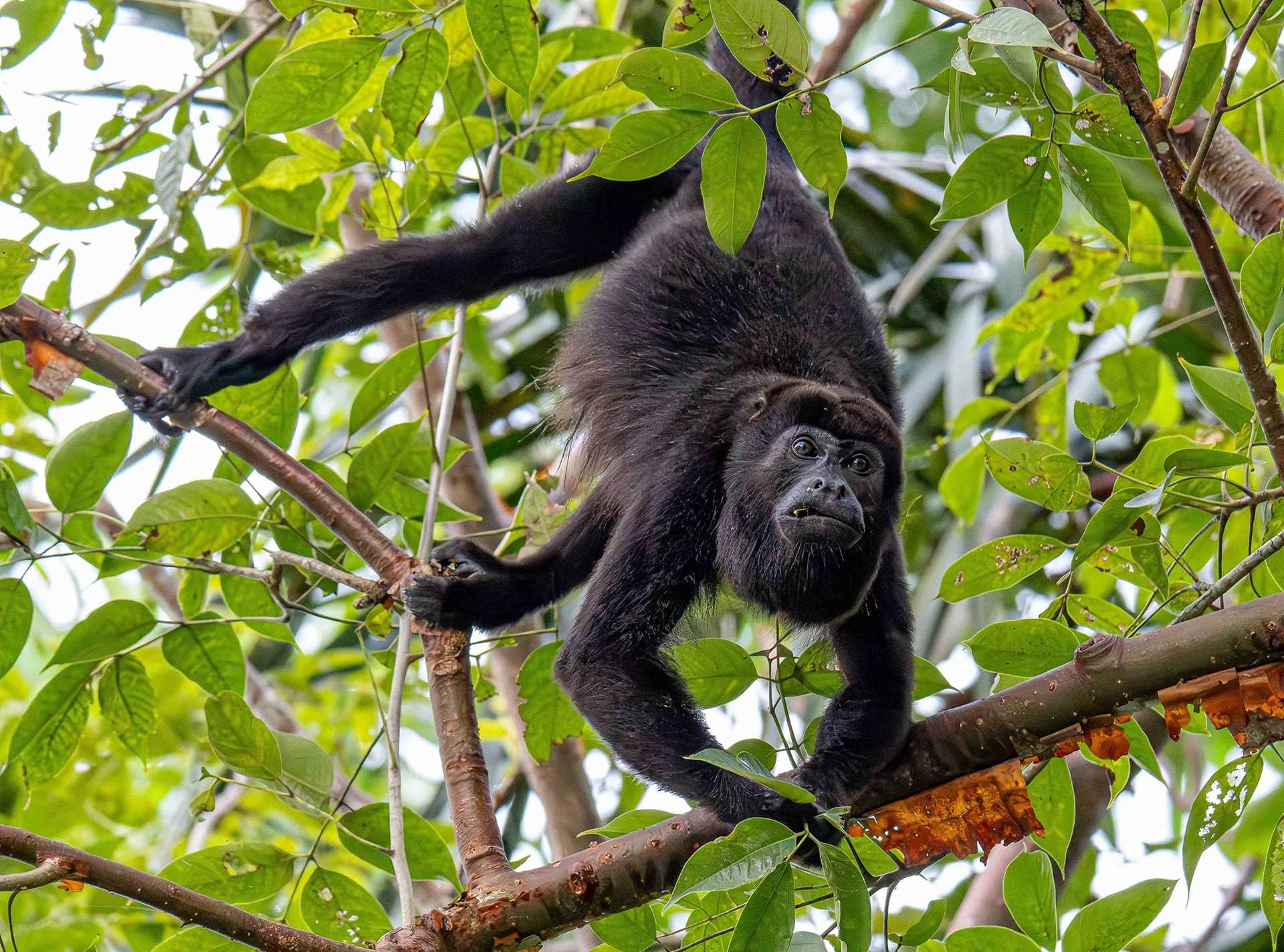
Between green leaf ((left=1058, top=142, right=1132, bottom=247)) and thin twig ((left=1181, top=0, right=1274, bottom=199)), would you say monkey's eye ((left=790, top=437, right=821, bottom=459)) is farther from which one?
thin twig ((left=1181, top=0, right=1274, bottom=199))

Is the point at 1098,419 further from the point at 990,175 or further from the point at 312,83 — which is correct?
the point at 312,83

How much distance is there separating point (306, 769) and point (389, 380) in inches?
29.6

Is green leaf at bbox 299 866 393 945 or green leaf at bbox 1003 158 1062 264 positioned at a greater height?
green leaf at bbox 1003 158 1062 264

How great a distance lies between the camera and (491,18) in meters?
1.78

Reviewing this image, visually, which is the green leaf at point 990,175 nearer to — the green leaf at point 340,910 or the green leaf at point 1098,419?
the green leaf at point 1098,419

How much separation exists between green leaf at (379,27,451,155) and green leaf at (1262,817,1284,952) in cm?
164

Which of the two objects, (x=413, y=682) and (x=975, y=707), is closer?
(x=975, y=707)

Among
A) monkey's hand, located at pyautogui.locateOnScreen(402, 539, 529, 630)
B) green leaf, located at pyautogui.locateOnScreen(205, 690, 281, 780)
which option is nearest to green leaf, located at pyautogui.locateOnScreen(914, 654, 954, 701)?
monkey's hand, located at pyautogui.locateOnScreen(402, 539, 529, 630)

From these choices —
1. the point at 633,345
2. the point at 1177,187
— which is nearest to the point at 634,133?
the point at 1177,187

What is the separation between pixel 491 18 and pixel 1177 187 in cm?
95

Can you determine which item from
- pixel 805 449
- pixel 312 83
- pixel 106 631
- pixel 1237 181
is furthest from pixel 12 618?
pixel 1237 181

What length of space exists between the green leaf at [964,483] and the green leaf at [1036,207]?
910 mm

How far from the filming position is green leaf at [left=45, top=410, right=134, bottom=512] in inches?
75.7

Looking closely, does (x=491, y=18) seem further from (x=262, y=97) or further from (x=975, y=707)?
(x=975, y=707)
